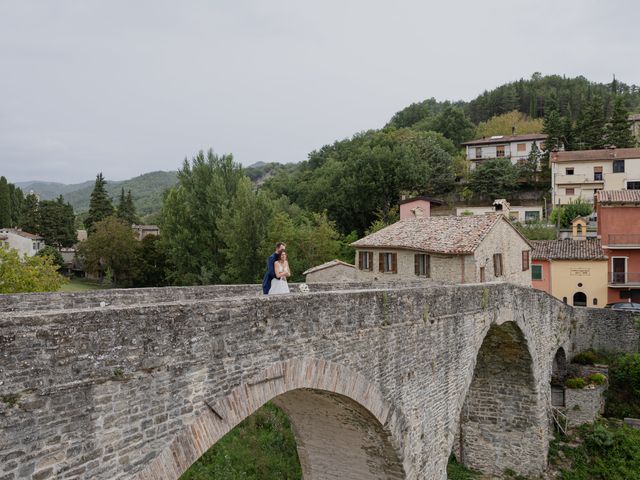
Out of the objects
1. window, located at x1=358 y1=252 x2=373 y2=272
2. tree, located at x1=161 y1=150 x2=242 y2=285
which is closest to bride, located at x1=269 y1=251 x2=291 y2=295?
window, located at x1=358 y1=252 x2=373 y2=272

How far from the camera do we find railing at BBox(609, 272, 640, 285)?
97.3ft

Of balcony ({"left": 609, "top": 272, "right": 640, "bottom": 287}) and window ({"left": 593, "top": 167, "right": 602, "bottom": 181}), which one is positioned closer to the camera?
balcony ({"left": 609, "top": 272, "right": 640, "bottom": 287})

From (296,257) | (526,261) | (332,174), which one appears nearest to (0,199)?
(332,174)

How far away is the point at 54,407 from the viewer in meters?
4.49

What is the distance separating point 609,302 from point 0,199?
70260mm

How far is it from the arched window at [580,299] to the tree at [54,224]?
53425 millimetres

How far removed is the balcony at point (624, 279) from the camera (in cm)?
2952

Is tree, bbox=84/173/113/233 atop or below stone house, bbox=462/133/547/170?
below

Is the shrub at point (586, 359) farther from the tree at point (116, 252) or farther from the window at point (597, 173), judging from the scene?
the tree at point (116, 252)

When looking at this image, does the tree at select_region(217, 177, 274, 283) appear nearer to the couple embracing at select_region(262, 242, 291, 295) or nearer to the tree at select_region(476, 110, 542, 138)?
the couple embracing at select_region(262, 242, 291, 295)

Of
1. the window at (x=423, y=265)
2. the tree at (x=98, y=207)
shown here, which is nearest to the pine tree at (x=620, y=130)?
the window at (x=423, y=265)

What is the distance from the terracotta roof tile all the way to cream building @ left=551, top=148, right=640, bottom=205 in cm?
2724

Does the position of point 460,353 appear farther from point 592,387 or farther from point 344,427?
point 592,387

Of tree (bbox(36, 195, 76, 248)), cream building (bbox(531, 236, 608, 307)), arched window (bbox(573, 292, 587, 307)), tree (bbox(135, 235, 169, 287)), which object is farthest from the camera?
tree (bbox(36, 195, 76, 248))
